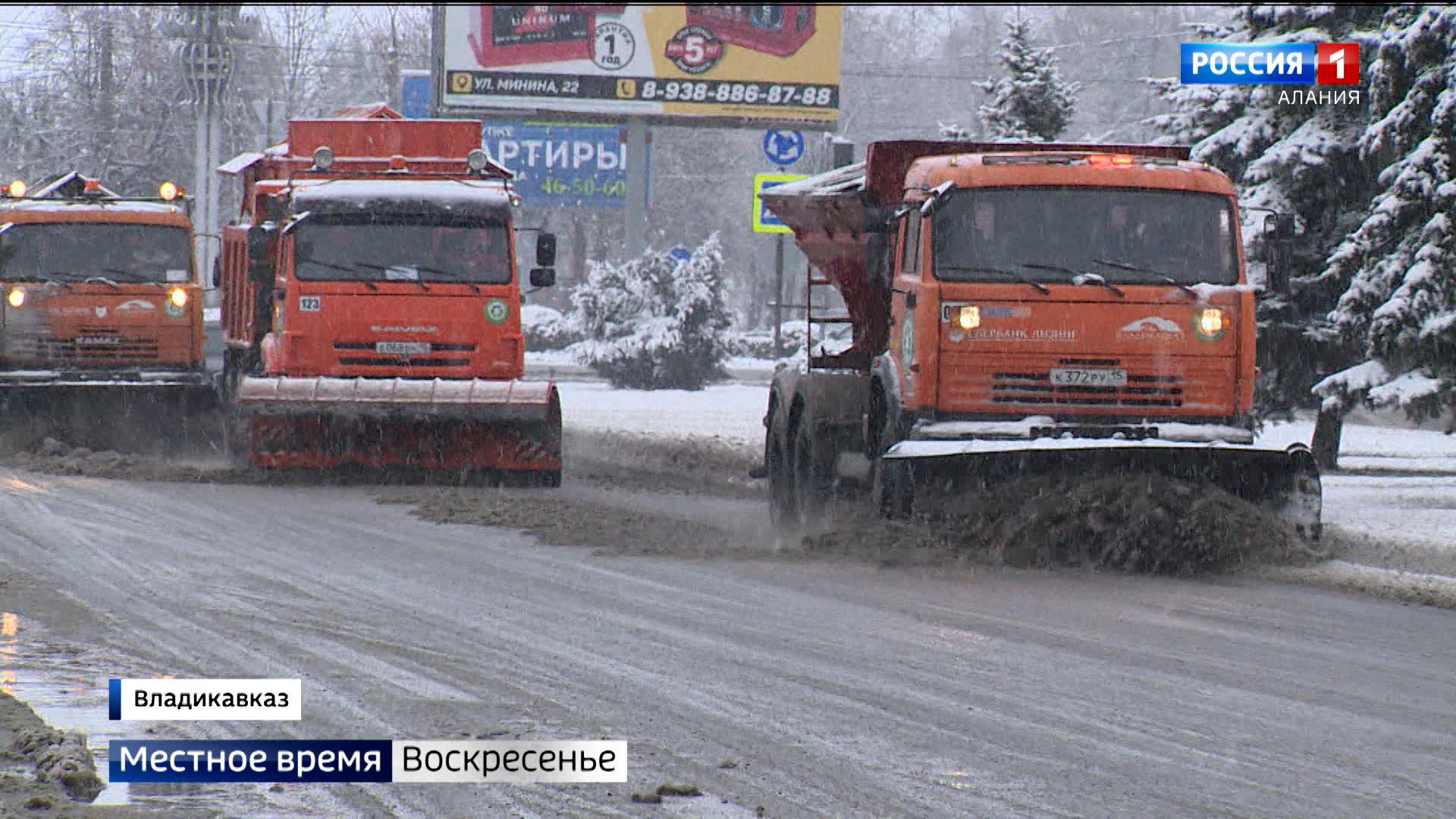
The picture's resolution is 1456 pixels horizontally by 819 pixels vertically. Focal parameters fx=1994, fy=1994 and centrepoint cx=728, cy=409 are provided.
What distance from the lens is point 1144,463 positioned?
37.8 ft

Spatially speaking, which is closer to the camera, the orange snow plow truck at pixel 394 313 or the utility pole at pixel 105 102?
the orange snow plow truck at pixel 394 313

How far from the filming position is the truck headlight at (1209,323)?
1180cm

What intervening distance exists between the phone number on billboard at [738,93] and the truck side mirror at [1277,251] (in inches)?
1267

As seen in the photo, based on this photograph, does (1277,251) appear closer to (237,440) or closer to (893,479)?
(893,479)

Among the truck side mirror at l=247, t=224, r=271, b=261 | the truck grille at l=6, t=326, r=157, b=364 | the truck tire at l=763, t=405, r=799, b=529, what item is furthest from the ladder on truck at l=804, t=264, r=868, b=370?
the truck grille at l=6, t=326, r=157, b=364

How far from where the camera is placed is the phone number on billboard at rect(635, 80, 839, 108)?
4391 centimetres

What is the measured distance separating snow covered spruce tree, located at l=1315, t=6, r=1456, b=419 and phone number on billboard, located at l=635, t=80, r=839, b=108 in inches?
1092

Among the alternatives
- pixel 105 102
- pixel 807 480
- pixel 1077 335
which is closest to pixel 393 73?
pixel 105 102

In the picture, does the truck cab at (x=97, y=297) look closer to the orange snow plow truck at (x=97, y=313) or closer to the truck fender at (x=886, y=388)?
the orange snow plow truck at (x=97, y=313)

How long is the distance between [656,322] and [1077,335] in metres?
24.9

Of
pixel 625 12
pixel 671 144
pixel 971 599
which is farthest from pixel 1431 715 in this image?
pixel 671 144

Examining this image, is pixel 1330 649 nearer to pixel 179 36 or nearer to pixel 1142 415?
pixel 1142 415

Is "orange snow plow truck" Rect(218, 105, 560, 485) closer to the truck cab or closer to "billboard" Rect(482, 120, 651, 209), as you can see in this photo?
the truck cab

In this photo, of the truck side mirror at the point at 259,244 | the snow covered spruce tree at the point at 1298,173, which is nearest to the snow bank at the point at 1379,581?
the snow covered spruce tree at the point at 1298,173
